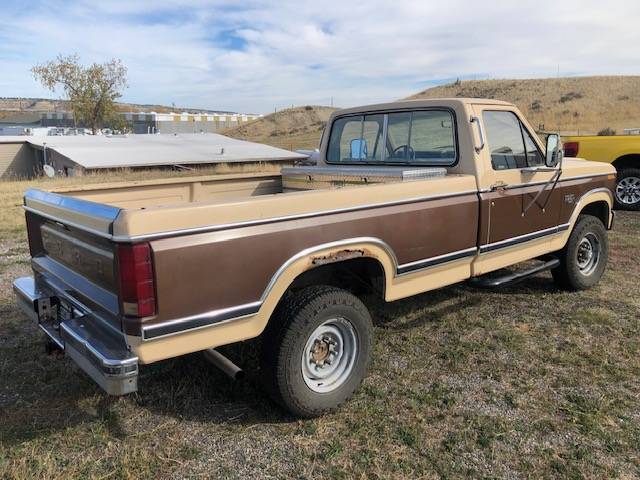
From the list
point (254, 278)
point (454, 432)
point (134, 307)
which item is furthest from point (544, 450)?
point (134, 307)

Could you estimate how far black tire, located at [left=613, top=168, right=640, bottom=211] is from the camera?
10.0 m

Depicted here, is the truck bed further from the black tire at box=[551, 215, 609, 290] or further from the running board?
the black tire at box=[551, 215, 609, 290]

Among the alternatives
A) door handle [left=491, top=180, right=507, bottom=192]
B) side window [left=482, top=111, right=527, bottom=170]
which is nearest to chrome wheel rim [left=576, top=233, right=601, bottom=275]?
side window [left=482, top=111, right=527, bottom=170]

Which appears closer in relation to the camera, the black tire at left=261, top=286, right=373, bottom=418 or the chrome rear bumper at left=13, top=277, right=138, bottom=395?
the chrome rear bumper at left=13, top=277, right=138, bottom=395

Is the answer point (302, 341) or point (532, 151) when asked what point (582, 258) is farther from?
point (302, 341)

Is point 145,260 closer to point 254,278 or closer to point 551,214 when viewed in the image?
point 254,278

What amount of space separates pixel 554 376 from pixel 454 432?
3.62 ft

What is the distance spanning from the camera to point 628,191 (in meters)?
10.1

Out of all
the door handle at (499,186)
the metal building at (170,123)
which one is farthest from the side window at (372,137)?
the metal building at (170,123)

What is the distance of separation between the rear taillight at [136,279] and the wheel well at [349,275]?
996 mm

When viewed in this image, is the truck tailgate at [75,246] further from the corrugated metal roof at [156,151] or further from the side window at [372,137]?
the corrugated metal roof at [156,151]

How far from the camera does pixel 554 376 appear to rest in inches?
150

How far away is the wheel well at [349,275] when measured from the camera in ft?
11.3

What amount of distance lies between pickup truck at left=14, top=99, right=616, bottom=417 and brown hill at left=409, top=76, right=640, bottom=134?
36471 mm
